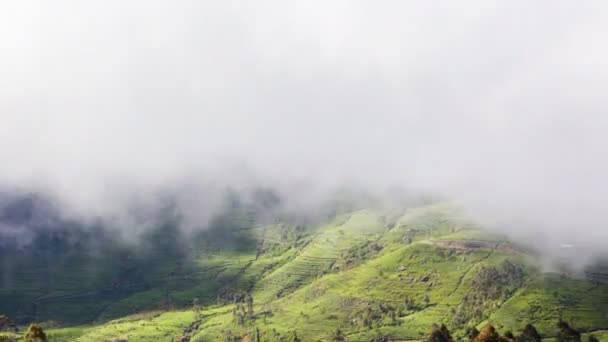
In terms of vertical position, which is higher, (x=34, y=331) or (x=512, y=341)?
(x=34, y=331)

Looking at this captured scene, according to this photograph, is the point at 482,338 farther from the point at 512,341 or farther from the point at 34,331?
the point at 34,331

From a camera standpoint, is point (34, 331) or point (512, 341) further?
point (512, 341)

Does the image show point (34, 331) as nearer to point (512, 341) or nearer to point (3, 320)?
point (3, 320)

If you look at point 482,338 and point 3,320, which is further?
point 482,338

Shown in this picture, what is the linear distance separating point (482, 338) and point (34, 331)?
7994 cm

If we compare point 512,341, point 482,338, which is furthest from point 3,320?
point 512,341

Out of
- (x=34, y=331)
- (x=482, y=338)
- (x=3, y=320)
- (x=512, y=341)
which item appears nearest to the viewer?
(x=3, y=320)

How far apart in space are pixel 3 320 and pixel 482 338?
3281 inches

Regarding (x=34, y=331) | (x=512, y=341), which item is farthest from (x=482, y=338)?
(x=34, y=331)

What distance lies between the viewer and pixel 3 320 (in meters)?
99.9

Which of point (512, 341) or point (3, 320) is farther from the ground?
point (3, 320)

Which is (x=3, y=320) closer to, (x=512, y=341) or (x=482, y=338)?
(x=482, y=338)

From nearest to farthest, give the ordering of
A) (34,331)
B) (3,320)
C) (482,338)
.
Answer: (3,320) → (34,331) → (482,338)

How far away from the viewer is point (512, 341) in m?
131
